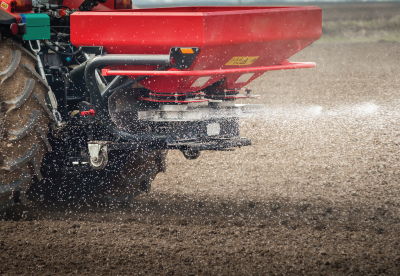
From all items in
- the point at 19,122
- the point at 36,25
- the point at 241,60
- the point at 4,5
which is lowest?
the point at 19,122

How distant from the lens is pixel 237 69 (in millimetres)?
2906

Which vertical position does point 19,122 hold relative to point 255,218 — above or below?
above

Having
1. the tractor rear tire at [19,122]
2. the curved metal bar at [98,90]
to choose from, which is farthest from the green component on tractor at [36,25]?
the curved metal bar at [98,90]

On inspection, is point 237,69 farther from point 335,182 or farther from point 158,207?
point 335,182

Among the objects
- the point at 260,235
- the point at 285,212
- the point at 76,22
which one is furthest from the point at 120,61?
the point at 285,212

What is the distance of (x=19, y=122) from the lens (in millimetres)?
2859

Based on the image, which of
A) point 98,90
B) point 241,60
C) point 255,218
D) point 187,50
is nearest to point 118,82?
point 98,90

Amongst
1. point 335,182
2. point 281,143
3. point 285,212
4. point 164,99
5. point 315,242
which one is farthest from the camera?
point 281,143

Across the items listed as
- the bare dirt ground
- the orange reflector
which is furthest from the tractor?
the bare dirt ground

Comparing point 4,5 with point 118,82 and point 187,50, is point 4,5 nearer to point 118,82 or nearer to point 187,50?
point 118,82

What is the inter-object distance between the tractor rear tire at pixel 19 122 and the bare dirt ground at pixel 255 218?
0.37 meters

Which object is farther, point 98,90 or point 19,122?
point 98,90

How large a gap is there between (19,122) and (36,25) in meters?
0.60

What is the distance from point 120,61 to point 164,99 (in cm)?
37
